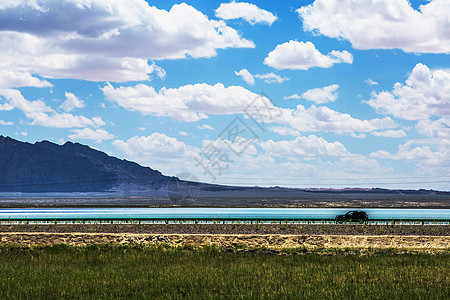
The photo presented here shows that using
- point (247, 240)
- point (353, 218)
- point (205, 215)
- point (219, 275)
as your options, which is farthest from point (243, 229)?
point (205, 215)

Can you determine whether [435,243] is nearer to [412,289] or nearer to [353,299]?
[412,289]

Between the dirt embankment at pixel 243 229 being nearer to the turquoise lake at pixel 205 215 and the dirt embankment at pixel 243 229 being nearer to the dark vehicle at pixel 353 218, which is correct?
the dark vehicle at pixel 353 218

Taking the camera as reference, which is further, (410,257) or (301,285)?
(410,257)

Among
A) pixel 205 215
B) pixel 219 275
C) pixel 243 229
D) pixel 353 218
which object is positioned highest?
pixel 353 218

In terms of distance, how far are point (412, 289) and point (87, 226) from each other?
38240mm

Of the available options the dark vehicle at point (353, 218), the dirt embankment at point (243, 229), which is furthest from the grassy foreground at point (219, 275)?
the dark vehicle at point (353, 218)

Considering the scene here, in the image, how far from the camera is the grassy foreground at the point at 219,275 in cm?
1653

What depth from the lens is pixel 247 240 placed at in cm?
3219

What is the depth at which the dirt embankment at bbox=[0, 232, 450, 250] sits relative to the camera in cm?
3178

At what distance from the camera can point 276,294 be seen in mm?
15945

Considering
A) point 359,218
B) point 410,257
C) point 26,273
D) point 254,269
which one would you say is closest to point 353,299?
point 254,269

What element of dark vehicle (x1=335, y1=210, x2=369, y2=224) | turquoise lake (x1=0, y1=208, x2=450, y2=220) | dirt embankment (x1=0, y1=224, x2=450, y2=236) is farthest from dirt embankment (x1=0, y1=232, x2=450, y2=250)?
turquoise lake (x1=0, y1=208, x2=450, y2=220)

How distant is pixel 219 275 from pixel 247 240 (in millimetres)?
12957

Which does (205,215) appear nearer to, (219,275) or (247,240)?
(247,240)
